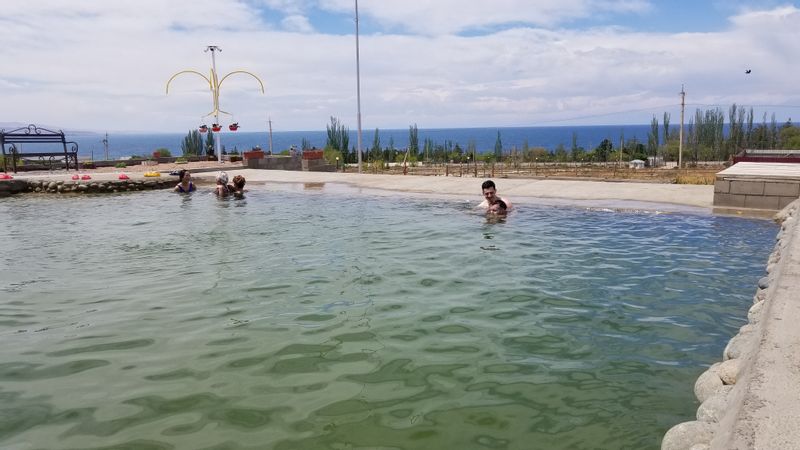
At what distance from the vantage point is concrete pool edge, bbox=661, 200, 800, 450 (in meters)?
2.91

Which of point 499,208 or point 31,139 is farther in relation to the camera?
point 31,139

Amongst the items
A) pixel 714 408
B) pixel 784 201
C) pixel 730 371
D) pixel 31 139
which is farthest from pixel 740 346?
pixel 31 139

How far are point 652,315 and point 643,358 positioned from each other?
1.40 metres

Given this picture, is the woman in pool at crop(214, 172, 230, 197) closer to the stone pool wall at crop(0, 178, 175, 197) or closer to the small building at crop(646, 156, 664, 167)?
the stone pool wall at crop(0, 178, 175, 197)

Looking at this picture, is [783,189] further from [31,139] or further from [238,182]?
[31,139]

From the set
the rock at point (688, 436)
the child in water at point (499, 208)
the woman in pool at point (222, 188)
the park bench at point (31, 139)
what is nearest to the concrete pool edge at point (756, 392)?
the rock at point (688, 436)

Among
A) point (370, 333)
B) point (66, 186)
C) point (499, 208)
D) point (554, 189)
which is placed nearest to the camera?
point (370, 333)

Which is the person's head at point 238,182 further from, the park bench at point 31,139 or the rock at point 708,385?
the rock at point 708,385

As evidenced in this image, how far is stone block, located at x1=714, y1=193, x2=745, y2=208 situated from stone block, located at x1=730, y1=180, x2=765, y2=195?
12 cm

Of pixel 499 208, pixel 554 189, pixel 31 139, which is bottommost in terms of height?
pixel 499 208

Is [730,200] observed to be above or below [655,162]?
below

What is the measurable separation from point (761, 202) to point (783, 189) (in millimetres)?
521

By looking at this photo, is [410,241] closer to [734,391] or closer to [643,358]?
[643,358]

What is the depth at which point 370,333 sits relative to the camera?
6379 millimetres
